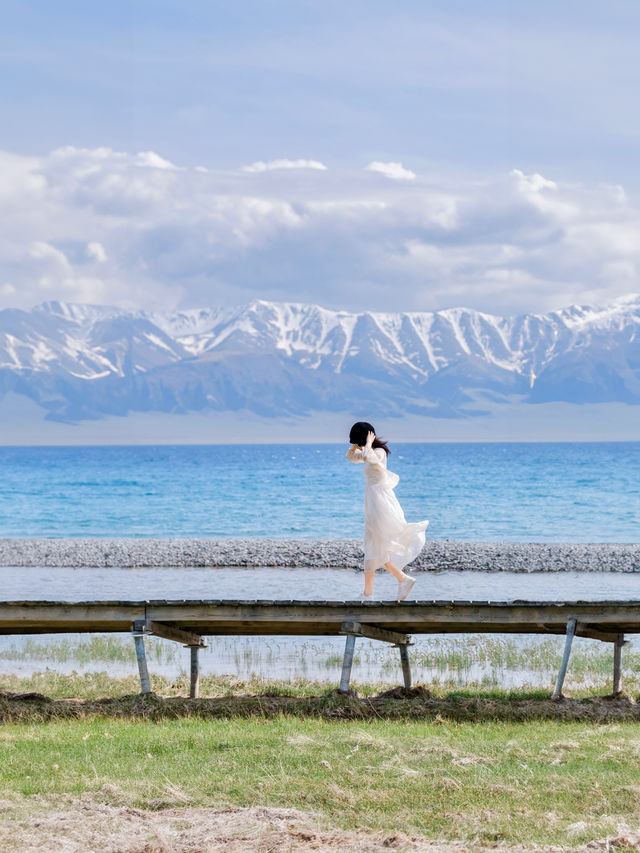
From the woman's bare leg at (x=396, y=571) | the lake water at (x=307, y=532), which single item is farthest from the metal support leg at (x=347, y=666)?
the lake water at (x=307, y=532)

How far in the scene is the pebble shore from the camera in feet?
113

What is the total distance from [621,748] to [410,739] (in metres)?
1.89

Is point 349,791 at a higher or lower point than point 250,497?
higher

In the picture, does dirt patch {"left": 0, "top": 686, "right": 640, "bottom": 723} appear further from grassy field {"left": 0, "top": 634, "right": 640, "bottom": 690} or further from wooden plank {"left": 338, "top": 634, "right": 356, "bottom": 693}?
grassy field {"left": 0, "top": 634, "right": 640, "bottom": 690}

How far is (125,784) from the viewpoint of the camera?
320 inches

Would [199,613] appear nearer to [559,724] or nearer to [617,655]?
[559,724]

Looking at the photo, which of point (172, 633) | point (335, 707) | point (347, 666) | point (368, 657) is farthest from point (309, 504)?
point (335, 707)

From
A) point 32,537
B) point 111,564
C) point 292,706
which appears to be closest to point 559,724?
point 292,706

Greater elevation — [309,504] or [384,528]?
[384,528]

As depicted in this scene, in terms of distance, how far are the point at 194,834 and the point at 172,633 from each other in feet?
21.9

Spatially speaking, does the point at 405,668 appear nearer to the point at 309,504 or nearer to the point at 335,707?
the point at 335,707

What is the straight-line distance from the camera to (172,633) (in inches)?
528

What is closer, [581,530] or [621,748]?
[621,748]

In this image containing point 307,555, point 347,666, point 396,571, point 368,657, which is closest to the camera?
point 347,666
